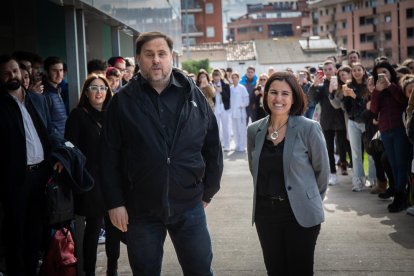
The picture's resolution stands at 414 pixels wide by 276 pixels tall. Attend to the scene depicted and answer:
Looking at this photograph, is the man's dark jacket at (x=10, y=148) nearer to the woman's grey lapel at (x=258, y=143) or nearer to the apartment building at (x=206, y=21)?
the woman's grey lapel at (x=258, y=143)

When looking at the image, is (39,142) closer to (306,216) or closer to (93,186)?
(93,186)

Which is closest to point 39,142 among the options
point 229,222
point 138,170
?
point 138,170

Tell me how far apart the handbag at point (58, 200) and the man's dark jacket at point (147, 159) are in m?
1.26

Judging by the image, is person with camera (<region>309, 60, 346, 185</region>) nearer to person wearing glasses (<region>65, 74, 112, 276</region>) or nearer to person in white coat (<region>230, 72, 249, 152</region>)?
person in white coat (<region>230, 72, 249, 152</region>)

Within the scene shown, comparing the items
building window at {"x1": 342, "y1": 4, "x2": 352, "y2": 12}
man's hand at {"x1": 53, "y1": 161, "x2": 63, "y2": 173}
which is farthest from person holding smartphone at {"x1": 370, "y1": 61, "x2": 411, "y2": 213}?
building window at {"x1": 342, "y1": 4, "x2": 352, "y2": 12}

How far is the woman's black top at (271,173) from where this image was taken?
182 inches

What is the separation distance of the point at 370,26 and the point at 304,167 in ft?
322

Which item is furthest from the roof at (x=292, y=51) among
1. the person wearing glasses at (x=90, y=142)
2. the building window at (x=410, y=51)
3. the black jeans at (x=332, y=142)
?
the person wearing glasses at (x=90, y=142)

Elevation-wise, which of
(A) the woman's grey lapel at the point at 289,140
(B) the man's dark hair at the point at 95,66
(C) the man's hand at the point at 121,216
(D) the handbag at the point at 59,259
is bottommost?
(D) the handbag at the point at 59,259

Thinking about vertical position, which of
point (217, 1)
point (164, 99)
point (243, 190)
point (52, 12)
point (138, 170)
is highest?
point (217, 1)

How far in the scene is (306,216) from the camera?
4531mm

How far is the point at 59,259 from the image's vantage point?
217 inches

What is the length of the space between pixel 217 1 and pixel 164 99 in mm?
104352

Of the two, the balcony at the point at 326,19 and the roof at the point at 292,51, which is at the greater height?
the balcony at the point at 326,19
